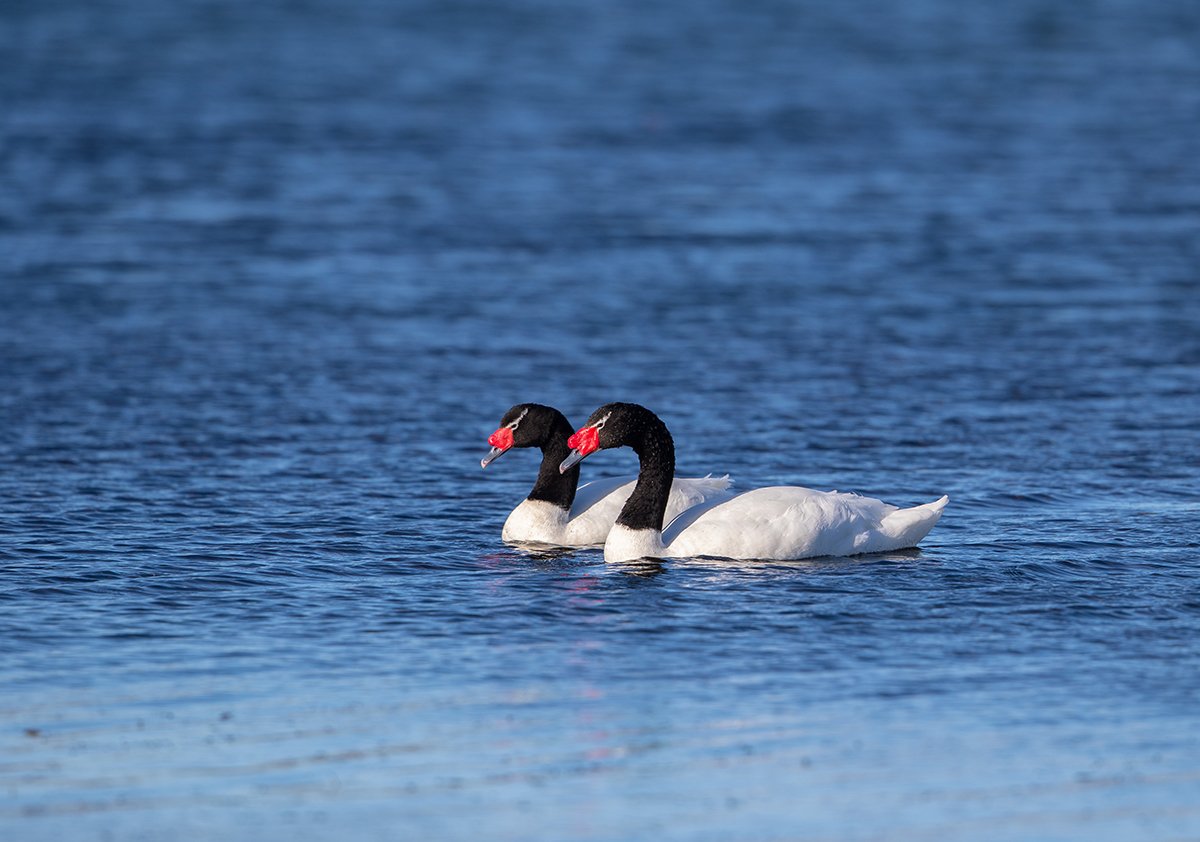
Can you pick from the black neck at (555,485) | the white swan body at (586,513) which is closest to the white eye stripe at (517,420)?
the black neck at (555,485)

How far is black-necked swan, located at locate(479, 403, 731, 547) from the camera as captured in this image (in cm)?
1560

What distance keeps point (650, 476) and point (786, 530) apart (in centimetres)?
114

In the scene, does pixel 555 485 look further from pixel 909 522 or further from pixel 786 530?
pixel 909 522

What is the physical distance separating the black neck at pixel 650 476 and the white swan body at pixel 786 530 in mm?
93

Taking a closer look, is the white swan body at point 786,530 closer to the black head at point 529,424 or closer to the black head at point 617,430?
the black head at point 617,430

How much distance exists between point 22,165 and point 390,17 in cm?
2945

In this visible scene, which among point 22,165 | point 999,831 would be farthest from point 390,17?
point 999,831

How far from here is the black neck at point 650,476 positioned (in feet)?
49.1

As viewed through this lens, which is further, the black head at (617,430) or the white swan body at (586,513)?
the white swan body at (586,513)

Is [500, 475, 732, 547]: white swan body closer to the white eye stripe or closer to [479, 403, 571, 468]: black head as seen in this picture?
[479, 403, 571, 468]: black head

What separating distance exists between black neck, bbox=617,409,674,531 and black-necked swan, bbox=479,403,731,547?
113 mm

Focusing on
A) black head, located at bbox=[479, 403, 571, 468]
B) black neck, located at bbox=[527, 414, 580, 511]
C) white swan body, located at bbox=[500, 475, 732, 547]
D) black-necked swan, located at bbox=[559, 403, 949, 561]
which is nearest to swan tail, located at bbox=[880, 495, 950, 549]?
black-necked swan, located at bbox=[559, 403, 949, 561]

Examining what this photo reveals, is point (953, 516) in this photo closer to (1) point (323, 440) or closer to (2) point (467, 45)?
(1) point (323, 440)

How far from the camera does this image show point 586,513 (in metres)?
15.9
